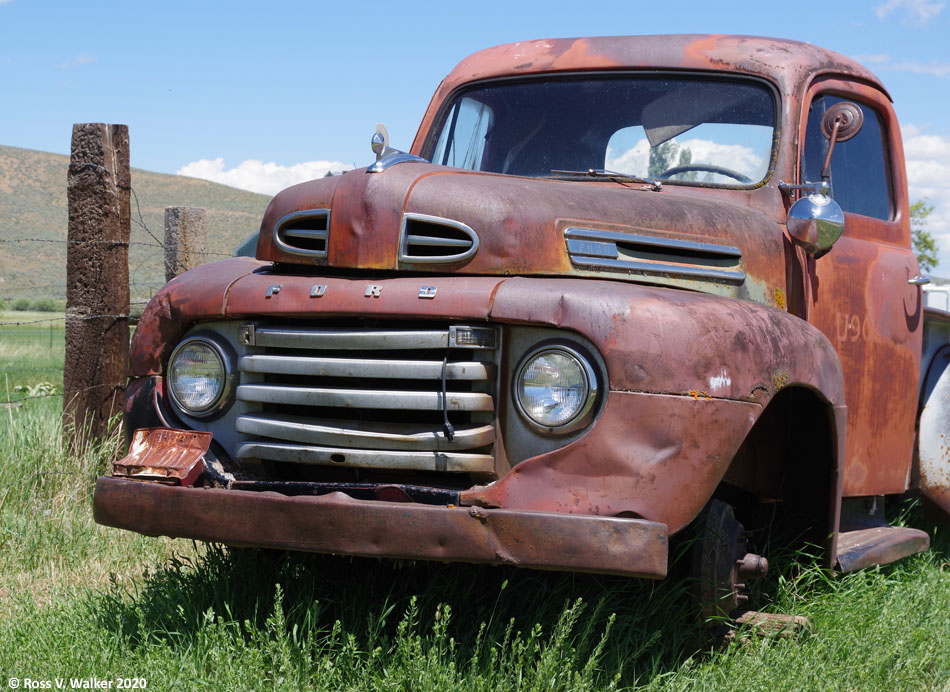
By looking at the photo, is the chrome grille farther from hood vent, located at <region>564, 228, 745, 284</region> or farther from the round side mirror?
the round side mirror

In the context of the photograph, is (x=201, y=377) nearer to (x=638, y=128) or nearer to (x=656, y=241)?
(x=656, y=241)

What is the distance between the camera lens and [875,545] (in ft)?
12.8

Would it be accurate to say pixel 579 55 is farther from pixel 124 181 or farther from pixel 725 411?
pixel 124 181

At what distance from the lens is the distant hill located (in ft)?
172

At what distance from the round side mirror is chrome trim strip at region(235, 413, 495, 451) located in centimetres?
143

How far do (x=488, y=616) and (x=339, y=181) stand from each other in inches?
58.1

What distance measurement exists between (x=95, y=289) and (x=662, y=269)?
10.8ft

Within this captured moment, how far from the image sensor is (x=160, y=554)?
177 inches

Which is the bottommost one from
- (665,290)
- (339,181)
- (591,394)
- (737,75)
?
(591,394)

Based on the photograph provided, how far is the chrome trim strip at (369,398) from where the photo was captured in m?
2.89

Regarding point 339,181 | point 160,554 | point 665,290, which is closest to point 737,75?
point 665,290

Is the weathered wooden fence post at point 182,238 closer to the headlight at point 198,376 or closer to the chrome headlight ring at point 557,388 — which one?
the headlight at point 198,376

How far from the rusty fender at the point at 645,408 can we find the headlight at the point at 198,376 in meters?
0.97

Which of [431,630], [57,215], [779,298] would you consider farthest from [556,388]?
[57,215]
